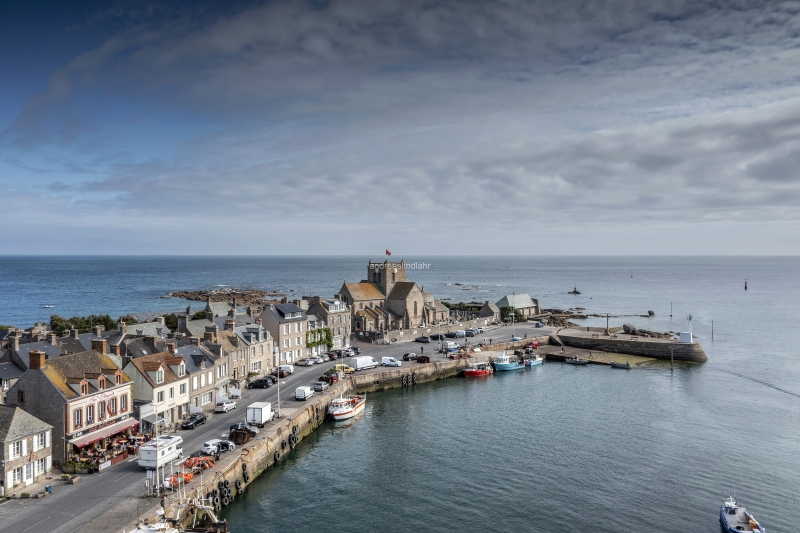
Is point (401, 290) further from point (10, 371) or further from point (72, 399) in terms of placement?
point (72, 399)

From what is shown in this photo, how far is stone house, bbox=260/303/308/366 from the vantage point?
246 feet

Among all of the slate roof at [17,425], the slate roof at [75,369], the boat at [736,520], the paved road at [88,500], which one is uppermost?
the slate roof at [75,369]

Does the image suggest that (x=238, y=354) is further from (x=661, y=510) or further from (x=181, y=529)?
(x=661, y=510)

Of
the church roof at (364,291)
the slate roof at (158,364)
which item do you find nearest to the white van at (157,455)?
the slate roof at (158,364)

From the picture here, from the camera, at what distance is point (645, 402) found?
66.1 metres

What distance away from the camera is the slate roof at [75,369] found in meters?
40.4

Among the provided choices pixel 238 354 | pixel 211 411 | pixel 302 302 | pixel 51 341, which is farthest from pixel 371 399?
pixel 51 341

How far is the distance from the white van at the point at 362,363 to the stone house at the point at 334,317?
10.3 meters

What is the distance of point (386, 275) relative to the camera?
108 meters

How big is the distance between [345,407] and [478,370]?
27.9m

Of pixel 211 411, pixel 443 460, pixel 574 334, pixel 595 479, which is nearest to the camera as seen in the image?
pixel 595 479

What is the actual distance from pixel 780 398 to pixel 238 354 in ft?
205

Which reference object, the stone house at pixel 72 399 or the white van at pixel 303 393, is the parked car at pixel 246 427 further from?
the white van at pixel 303 393

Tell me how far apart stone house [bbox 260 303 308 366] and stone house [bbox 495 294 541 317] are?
6127cm
